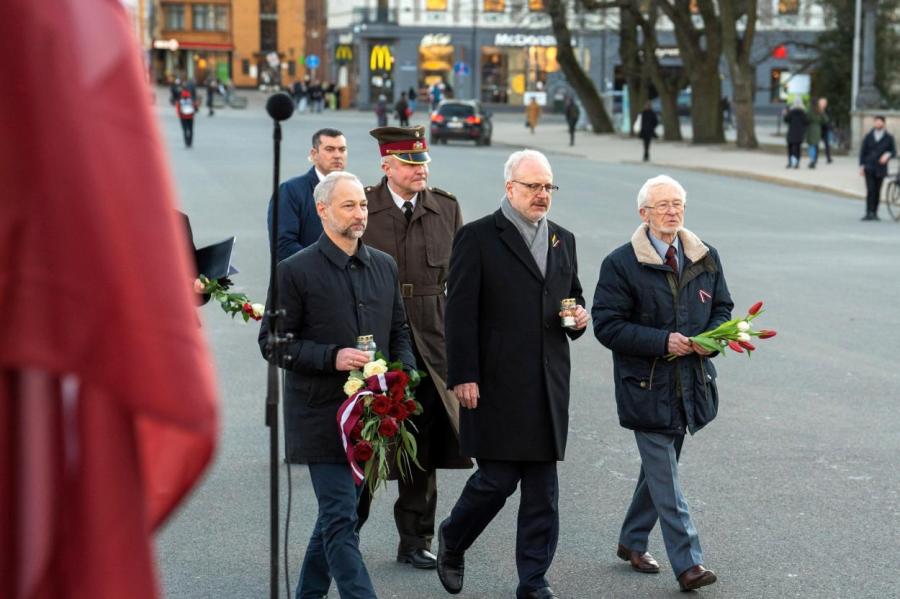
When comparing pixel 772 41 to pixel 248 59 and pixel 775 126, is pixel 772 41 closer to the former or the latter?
pixel 775 126

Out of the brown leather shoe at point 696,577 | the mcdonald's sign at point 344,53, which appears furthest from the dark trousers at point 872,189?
the mcdonald's sign at point 344,53

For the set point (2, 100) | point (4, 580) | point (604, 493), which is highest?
point (2, 100)

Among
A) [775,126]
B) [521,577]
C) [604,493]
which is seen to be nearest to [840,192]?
[604,493]

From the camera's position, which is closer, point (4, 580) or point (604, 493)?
point (4, 580)

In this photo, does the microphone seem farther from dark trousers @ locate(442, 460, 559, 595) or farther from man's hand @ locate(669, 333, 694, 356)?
man's hand @ locate(669, 333, 694, 356)

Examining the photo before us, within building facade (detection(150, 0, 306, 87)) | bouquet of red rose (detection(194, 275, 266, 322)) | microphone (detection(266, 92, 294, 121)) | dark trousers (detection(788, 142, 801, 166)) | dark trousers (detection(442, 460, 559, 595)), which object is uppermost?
building facade (detection(150, 0, 306, 87))

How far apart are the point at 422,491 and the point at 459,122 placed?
151ft

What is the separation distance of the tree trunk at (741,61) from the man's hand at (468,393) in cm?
4147

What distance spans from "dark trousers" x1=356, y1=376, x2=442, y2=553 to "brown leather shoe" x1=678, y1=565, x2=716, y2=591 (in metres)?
1.26

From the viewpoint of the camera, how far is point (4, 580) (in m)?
1.91

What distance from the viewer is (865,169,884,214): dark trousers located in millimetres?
25719

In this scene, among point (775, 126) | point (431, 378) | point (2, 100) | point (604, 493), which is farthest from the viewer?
point (775, 126)

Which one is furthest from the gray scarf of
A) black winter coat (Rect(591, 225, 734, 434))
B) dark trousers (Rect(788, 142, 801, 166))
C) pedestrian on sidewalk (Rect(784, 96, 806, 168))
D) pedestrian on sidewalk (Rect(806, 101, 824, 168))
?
pedestrian on sidewalk (Rect(806, 101, 824, 168))

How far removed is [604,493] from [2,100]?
22.1ft
